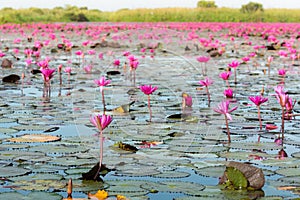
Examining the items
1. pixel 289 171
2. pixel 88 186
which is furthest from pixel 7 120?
pixel 289 171

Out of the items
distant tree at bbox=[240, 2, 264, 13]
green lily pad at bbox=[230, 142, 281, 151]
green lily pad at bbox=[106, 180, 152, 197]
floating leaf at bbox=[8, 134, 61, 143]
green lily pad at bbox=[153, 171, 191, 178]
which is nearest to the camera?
green lily pad at bbox=[106, 180, 152, 197]

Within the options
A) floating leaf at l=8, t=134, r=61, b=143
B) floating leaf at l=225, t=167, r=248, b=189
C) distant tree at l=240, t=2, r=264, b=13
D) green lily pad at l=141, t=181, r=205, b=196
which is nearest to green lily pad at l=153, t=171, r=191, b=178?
green lily pad at l=141, t=181, r=205, b=196

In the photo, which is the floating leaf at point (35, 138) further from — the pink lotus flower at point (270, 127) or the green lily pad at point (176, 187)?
the pink lotus flower at point (270, 127)

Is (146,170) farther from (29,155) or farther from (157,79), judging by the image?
(157,79)

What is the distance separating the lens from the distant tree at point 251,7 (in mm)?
34616

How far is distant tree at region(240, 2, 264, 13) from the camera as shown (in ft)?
114

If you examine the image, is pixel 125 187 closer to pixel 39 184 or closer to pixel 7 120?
pixel 39 184

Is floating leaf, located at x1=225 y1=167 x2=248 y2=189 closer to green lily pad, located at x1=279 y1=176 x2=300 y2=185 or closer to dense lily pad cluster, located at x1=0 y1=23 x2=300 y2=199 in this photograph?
dense lily pad cluster, located at x1=0 y1=23 x2=300 y2=199

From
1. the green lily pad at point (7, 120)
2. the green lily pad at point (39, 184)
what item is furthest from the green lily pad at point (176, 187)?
the green lily pad at point (7, 120)

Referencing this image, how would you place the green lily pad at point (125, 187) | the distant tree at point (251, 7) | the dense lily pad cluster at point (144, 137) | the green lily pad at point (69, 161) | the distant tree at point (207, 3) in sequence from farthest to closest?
the distant tree at point (207, 3), the distant tree at point (251, 7), the green lily pad at point (69, 161), the dense lily pad cluster at point (144, 137), the green lily pad at point (125, 187)

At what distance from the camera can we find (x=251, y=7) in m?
35.8

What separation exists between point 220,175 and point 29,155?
104 centimetres

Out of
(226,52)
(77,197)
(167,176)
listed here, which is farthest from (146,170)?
(226,52)

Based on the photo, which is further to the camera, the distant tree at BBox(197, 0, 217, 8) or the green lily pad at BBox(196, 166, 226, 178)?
the distant tree at BBox(197, 0, 217, 8)
